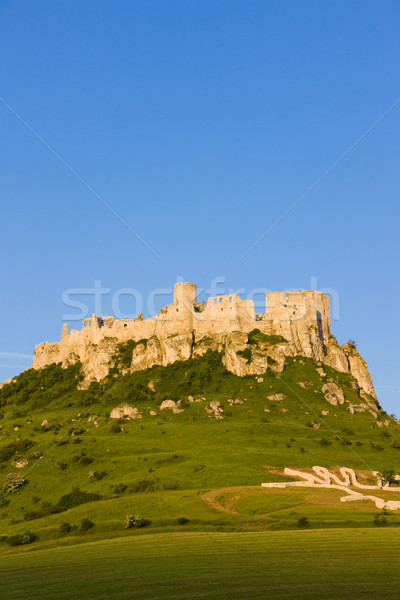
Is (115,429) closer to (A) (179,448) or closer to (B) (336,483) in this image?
(A) (179,448)

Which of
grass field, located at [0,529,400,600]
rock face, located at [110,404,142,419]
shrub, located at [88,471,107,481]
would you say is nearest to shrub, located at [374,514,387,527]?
grass field, located at [0,529,400,600]

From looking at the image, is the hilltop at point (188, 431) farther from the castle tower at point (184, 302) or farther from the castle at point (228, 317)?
the castle tower at point (184, 302)

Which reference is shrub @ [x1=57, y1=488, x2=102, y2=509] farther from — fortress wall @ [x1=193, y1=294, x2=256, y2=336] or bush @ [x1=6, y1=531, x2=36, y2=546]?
fortress wall @ [x1=193, y1=294, x2=256, y2=336]

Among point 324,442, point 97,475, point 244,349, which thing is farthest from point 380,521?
point 244,349

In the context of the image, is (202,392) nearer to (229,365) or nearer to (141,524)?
(229,365)

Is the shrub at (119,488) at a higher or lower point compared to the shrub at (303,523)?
higher

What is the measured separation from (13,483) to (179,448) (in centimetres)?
2499

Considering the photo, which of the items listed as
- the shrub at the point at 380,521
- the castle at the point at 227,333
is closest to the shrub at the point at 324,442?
the castle at the point at 227,333

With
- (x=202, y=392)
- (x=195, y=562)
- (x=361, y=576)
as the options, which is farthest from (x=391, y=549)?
(x=202, y=392)

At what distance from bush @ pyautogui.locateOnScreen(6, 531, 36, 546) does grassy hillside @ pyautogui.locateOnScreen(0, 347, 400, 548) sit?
3.38 feet

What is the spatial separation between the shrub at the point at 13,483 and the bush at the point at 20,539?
24.6m

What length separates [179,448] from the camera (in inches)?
3920

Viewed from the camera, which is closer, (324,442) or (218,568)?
(218,568)

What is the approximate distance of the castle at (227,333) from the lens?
136500 mm
